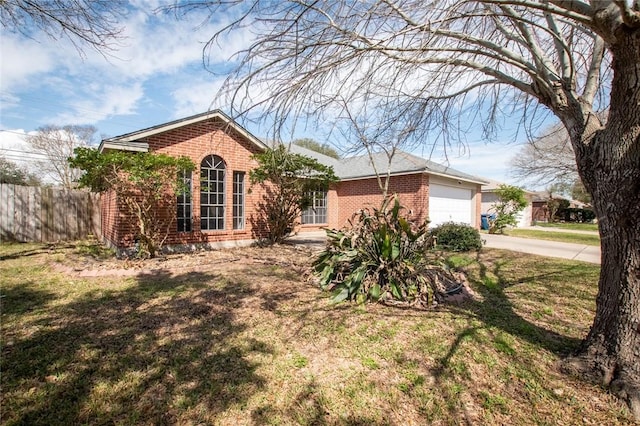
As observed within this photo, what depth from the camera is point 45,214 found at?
11922 mm

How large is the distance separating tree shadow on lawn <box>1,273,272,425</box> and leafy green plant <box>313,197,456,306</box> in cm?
198

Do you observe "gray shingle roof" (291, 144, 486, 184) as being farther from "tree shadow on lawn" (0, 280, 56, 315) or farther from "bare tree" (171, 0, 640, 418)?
"tree shadow on lawn" (0, 280, 56, 315)

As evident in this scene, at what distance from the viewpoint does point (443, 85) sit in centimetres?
443

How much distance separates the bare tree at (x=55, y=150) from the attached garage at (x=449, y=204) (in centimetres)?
2736

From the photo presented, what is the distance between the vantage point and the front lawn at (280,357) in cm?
250

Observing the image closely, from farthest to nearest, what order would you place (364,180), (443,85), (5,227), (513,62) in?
(364,180) → (5,227) → (443,85) → (513,62)

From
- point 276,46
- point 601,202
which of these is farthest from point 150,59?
point 601,202

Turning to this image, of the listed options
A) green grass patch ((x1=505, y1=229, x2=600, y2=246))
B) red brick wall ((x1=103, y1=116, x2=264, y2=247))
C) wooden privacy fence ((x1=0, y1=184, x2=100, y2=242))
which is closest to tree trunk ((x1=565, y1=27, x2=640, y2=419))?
red brick wall ((x1=103, y1=116, x2=264, y2=247))

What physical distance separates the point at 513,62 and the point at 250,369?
4214 mm

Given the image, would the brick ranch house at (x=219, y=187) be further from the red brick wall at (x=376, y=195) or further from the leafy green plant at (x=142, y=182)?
the leafy green plant at (x=142, y=182)

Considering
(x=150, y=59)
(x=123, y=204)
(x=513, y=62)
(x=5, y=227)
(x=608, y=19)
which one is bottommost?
(x=5, y=227)

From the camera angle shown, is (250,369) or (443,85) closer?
(250,369)

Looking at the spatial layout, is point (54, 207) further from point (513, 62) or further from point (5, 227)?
point (513, 62)

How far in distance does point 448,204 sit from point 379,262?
35.9 feet
